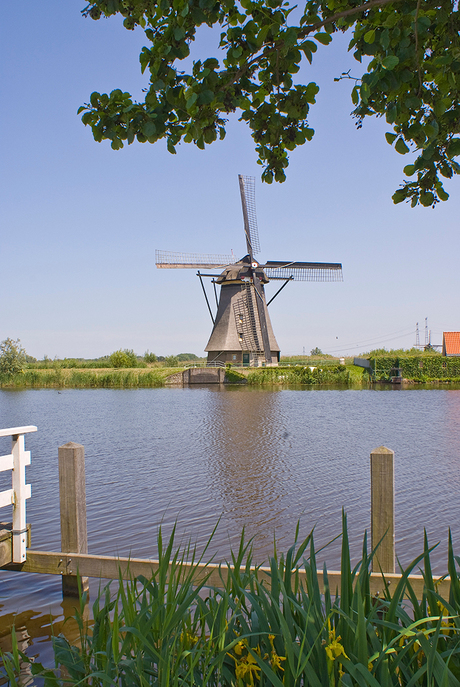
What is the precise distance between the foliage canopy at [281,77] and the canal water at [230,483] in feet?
6.47

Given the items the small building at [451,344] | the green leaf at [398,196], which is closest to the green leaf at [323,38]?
the green leaf at [398,196]

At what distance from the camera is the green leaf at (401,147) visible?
2.46 metres

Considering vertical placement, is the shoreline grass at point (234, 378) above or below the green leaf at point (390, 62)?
below

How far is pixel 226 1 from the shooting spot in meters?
2.67

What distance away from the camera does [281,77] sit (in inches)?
117

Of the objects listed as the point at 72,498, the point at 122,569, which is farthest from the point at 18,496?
the point at 122,569

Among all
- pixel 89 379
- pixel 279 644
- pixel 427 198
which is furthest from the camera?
pixel 89 379

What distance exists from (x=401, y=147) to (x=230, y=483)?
21.7ft

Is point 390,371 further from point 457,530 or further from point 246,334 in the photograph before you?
point 457,530

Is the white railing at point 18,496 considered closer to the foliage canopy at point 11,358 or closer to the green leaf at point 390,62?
the green leaf at point 390,62

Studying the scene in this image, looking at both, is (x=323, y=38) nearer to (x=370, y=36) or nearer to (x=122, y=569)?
(x=370, y=36)

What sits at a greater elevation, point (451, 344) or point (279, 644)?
point (451, 344)

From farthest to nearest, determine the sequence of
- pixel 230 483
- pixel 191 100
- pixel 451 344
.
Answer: pixel 451 344, pixel 230 483, pixel 191 100

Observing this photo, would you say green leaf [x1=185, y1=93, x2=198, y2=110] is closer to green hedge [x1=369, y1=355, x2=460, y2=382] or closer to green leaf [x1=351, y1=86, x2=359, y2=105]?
green leaf [x1=351, y1=86, x2=359, y2=105]
